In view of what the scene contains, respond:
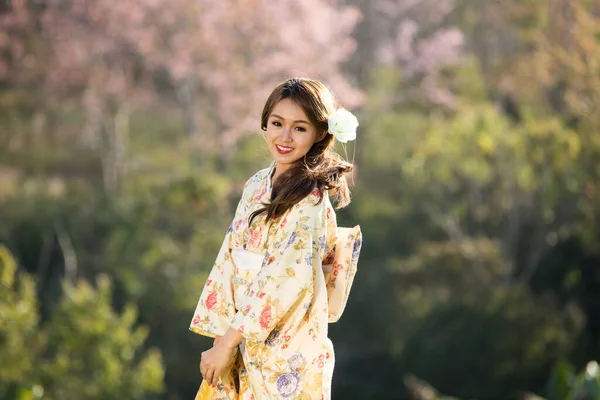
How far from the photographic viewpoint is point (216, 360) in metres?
1.99

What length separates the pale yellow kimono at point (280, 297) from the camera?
1943 mm

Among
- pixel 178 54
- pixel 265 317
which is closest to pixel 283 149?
pixel 265 317

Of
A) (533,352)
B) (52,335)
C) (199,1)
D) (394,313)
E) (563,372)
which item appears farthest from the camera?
(199,1)

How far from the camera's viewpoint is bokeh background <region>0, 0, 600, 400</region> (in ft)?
25.1

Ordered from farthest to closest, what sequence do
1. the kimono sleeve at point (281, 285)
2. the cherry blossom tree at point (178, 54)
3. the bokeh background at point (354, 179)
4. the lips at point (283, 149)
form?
the cherry blossom tree at point (178, 54) → the bokeh background at point (354, 179) → the lips at point (283, 149) → the kimono sleeve at point (281, 285)

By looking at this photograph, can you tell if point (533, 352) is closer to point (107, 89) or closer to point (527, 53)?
point (527, 53)

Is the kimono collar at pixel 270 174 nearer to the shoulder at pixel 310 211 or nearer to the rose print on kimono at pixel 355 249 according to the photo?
the shoulder at pixel 310 211

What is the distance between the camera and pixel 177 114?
1133 centimetres

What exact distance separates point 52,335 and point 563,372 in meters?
3.96

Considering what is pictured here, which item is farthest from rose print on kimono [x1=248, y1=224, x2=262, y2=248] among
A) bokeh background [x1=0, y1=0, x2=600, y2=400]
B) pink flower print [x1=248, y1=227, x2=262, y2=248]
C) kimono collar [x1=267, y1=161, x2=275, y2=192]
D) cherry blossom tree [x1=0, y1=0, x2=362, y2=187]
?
cherry blossom tree [x1=0, y1=0, x2=362, y2=187]

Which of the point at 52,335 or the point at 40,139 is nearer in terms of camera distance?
the point at 52,335

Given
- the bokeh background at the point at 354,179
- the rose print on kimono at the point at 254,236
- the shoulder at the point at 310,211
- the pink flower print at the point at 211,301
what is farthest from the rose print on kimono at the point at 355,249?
the bokeh background at the point at 354,179

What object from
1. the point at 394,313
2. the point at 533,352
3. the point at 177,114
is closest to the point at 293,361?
the point at 533,352

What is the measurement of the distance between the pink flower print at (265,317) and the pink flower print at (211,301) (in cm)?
19
